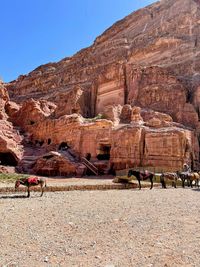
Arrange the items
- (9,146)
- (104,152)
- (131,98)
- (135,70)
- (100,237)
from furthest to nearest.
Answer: (135,70) → (131,98) → (9,146) → (104,152) → (100,237)

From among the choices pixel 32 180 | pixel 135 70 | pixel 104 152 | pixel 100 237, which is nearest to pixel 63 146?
pixel 104 152

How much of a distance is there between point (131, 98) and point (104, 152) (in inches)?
683

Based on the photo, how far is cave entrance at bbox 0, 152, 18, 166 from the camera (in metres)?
40.3

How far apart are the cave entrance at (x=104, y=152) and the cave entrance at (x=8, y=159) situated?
1162 centimetres

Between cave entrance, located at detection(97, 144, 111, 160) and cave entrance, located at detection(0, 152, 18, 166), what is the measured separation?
11616 millimetres

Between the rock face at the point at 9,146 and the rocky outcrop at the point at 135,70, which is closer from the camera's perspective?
the rock face at the point at 9,146

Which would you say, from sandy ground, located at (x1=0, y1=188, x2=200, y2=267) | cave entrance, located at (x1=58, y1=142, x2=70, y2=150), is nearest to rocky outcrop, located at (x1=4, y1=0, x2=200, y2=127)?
cave entrance, located at (x1=58, y1=142, x2=70, y2=150)

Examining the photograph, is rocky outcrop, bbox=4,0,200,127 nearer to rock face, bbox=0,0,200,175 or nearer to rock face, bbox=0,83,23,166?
rock face, bbox=0,0,200,175

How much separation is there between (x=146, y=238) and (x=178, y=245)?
0.92m

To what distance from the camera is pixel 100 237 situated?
7934 mm

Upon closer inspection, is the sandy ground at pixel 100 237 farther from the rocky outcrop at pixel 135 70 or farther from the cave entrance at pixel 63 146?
the rocky outcrop at pixel 135 70

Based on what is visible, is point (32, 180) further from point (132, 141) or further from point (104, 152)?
point (104, 152)

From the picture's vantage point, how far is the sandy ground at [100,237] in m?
6.36

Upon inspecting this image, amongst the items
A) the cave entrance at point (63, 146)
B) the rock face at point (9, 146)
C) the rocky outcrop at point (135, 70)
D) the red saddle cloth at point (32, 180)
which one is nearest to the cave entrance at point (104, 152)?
the cave entrance at point (63, 146)
